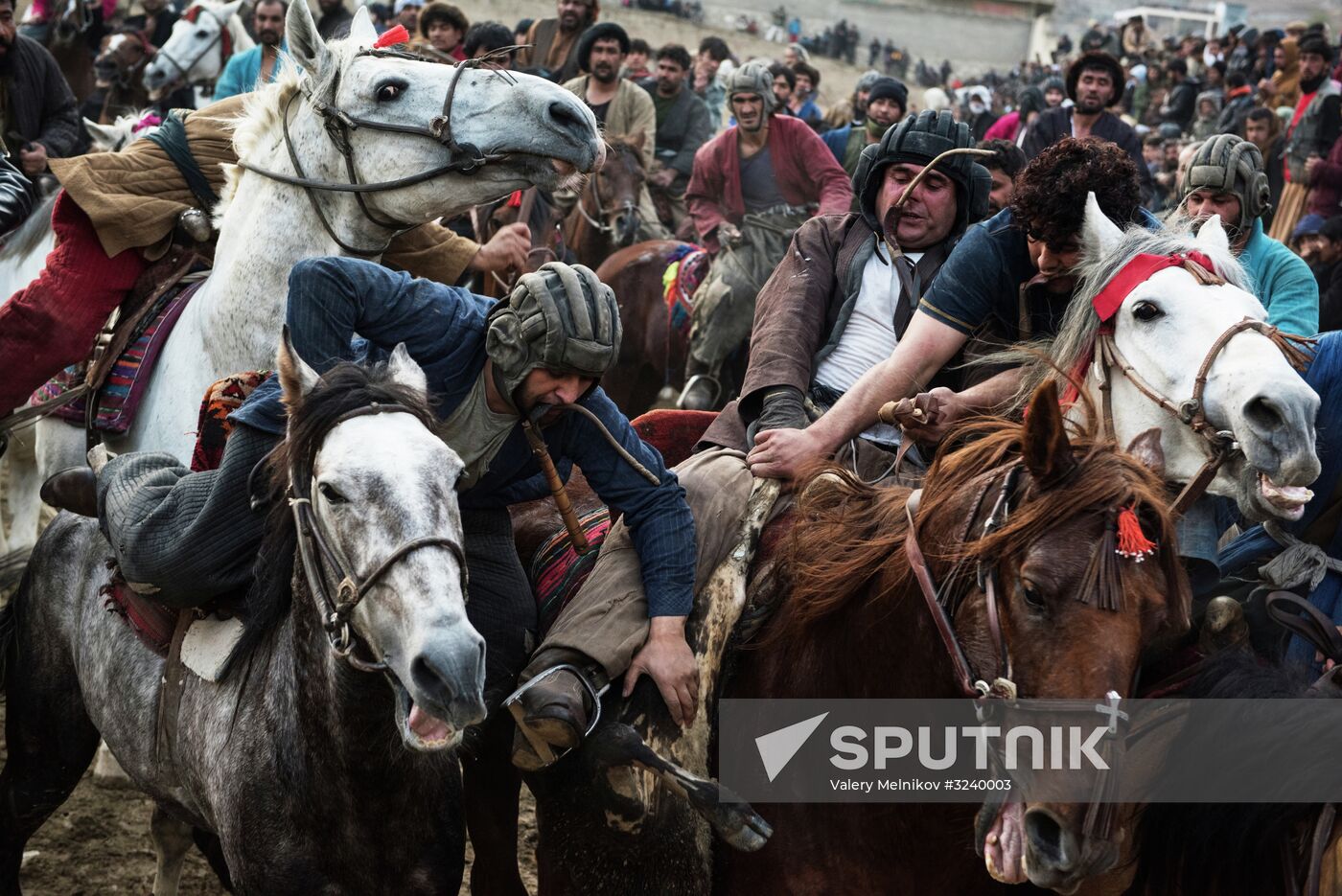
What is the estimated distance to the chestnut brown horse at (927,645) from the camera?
2.70m

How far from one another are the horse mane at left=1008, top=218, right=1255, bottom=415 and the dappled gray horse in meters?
1.55

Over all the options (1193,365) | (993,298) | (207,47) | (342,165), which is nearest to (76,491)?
(342,165)

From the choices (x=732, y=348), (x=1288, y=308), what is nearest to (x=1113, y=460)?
(x=1288, y=308)

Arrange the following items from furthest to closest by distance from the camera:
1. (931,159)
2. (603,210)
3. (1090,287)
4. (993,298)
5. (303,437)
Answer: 1. (603,210)
2. (931,159)
3. (993,298)
4. (1090,287)
5. (303,437)

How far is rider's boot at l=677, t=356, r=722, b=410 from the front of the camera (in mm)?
8453

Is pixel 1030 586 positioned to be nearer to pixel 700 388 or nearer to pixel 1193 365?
pixel 1193 365

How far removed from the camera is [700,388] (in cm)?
850

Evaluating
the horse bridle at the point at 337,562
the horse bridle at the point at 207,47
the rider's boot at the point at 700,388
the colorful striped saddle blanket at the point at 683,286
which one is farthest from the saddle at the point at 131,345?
the horse bridle at the point at 207,47

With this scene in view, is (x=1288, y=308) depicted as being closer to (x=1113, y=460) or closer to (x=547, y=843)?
(x=1113, y=460)

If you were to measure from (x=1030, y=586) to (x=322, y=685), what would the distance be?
1.56 metres

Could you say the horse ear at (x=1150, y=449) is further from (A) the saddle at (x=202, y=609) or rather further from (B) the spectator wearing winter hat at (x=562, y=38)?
(B) the spectator wearing winter hat at (x=562, y=38)

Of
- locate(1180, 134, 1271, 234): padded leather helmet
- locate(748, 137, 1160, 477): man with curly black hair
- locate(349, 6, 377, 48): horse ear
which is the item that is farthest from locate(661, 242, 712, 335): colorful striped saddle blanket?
locate(748, 137, 1160, 477): man with curly black hair

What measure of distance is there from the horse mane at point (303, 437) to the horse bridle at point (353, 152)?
1.42 m

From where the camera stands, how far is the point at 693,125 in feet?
40.1
